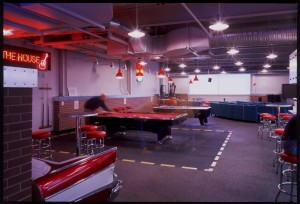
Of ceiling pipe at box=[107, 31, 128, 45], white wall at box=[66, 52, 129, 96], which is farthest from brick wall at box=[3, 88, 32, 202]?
white wall at box=[66, 52, 129, 96]

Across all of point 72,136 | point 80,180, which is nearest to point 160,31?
point 72,136

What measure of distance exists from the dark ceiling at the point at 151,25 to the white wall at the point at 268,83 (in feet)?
39.9

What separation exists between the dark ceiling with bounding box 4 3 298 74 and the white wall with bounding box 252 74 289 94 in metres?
12.2

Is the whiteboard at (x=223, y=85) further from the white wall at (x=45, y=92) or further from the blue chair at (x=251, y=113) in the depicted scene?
the white wall at (x=45, y=92)

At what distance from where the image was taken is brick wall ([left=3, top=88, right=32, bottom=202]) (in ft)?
7.34

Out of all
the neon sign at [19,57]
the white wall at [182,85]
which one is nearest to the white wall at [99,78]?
the white wall at [182,85]

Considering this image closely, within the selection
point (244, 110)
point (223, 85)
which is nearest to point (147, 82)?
point (244, 110)

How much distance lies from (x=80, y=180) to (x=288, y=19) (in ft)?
28.2

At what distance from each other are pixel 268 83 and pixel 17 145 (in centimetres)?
2171

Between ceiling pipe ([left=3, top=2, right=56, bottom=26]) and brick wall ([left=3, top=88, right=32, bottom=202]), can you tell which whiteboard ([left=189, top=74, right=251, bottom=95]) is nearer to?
ceiling pipe ([left=3, top=2, right=56, bottom=26])

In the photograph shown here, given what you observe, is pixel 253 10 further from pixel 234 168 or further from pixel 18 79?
pixel 18 79

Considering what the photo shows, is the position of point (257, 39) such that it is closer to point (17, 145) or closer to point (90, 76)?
point (90, 76)

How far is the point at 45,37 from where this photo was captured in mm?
7922

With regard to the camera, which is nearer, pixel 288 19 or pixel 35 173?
pixel 35 173
